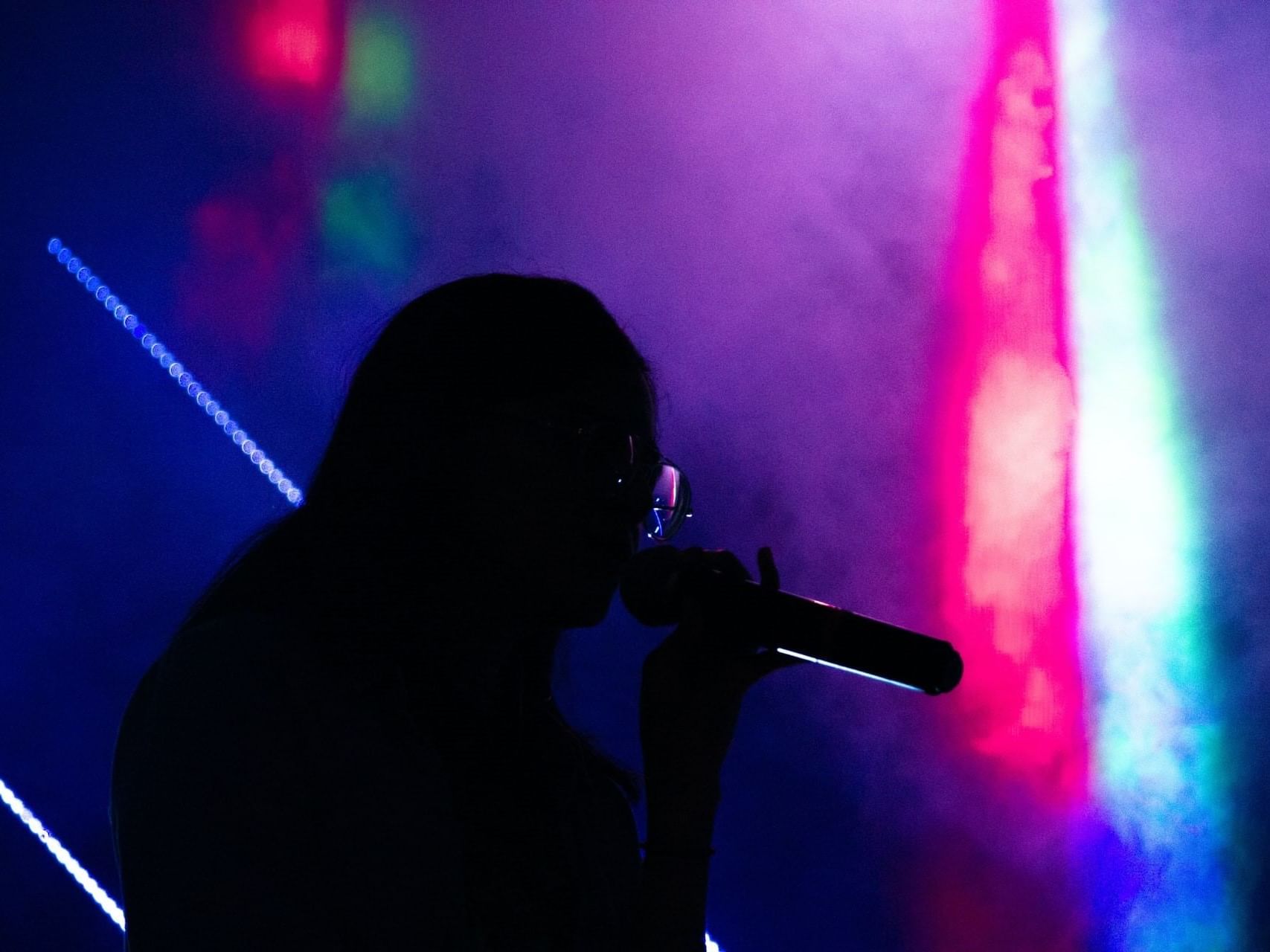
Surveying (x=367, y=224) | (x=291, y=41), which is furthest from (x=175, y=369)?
(x=291, y=41)

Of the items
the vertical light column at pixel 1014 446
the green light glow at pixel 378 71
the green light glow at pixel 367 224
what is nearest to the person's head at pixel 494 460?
the green light glow at pixel 367 224

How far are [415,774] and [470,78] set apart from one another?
8.66 feet

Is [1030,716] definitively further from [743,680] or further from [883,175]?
[743,680]

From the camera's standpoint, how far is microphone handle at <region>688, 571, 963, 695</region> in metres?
1.17

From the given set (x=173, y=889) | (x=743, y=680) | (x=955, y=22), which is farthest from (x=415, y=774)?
(x=955, y=22)

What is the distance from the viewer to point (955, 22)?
322 cm

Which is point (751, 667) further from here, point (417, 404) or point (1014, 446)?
point (1014, 446)

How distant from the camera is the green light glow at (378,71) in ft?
10.5

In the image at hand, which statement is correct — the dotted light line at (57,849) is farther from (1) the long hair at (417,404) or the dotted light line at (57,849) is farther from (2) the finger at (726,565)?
(2) the finger at (726,565)

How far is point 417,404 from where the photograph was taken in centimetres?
133

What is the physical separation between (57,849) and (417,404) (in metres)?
2.15

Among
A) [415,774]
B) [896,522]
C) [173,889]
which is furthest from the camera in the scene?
[896,522]

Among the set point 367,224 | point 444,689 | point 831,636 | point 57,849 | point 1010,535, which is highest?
point 367,224

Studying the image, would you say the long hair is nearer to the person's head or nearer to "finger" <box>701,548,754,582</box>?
the person's head
